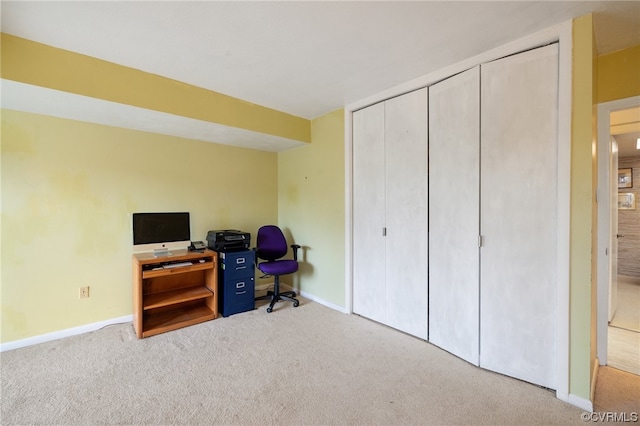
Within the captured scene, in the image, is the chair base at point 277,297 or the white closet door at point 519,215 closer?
the white closet door at point 519,215

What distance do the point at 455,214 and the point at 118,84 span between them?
3.07 metres

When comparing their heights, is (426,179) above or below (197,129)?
below

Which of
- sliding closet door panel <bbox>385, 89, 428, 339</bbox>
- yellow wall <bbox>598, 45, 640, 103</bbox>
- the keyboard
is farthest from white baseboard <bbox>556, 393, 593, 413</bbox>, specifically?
the keyboard

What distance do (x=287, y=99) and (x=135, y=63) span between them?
4.61 feet

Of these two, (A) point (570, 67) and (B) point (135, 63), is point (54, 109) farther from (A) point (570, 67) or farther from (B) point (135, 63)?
(A) point (570, 67)

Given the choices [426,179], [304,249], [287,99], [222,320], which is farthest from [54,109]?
[426,179]

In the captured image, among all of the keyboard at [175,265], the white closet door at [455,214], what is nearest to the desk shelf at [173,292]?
the keyboard at [175,265]

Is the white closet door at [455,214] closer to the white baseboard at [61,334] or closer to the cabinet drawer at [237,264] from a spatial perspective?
the cabinet drawer at [237,264]

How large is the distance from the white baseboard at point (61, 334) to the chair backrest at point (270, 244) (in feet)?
5.43

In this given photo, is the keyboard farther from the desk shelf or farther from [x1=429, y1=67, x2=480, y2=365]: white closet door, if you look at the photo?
[x1=429, y1=67, x2=480, y2=365]: white closet door

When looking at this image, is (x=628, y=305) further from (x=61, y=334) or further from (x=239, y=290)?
(x=61, y=334)

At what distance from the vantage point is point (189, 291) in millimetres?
3225

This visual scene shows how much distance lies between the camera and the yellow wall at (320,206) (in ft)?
11.1

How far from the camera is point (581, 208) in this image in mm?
1726
